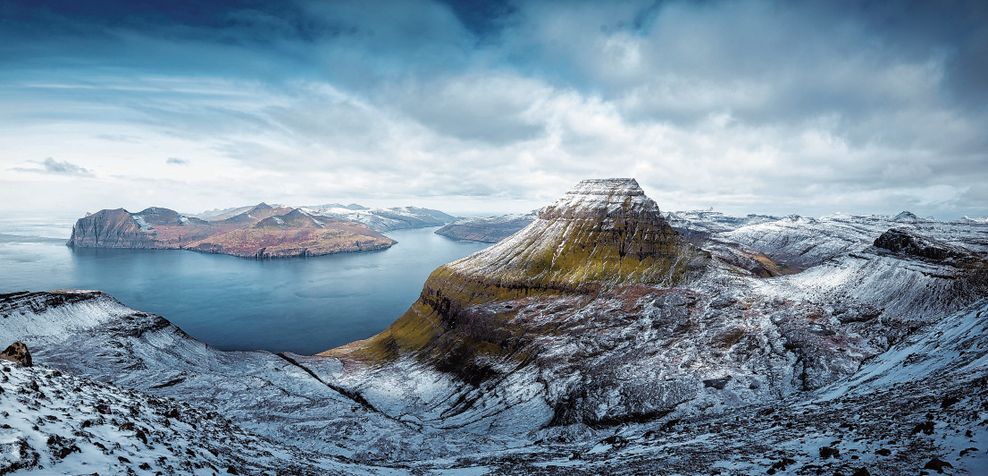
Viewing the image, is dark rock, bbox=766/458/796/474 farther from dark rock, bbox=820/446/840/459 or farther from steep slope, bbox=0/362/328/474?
steep slope, bbox=0/362/328/474

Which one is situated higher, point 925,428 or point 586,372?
point 925,428

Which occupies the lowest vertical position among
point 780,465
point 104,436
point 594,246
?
point 780,465

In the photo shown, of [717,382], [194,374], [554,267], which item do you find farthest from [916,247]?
[194,374]

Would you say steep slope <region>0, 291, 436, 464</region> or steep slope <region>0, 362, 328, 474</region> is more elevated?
steep slope <region>0, 362, 328, 474</region>

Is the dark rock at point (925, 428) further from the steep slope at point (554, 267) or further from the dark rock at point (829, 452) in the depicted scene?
the steep slope at point (554, 267)

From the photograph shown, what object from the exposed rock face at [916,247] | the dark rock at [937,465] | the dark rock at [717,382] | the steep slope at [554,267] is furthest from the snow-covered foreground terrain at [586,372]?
the steep slope at [554,267]

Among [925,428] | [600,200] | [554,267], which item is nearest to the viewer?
[925,428]

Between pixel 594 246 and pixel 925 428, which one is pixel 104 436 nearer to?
pixel 925 428

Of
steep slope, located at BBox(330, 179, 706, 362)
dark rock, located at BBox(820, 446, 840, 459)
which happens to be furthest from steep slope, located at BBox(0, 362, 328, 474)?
steep slope, located at BBox(330, 179, 706, 362)

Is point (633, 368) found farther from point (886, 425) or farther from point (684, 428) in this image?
point (886, 425)
